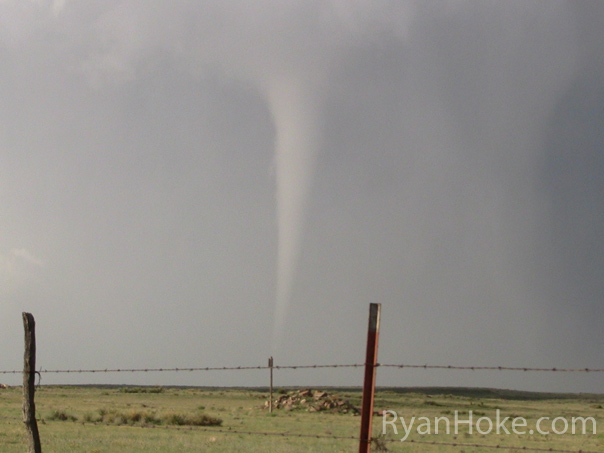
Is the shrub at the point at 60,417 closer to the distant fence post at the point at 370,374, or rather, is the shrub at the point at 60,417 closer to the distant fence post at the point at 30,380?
A: the distant fence post at the point at 30,380

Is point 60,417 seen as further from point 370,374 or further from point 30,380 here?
point 370,374

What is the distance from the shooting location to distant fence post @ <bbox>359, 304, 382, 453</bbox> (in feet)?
27.3

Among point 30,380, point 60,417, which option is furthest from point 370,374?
point 60,417

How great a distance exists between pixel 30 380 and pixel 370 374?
21.1 ft

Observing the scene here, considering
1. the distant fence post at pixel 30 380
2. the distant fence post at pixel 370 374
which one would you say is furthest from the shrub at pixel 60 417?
the distant fence post at pixel 370 374

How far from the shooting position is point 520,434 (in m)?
30.9

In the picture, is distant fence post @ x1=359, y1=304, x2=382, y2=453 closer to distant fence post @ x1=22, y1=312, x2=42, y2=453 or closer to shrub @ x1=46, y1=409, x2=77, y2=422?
distant fence post @ x1=22, y1=312, x2=42, y2=453

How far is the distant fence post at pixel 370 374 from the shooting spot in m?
8.34

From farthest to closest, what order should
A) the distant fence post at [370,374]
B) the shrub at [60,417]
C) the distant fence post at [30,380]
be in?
the shrub at [60,417], the distant fence post at [30,380], the distant fence post at [370,374]

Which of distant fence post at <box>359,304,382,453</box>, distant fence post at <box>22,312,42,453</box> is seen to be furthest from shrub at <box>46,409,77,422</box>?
distant fence post at <box>359,304,382,453</box>

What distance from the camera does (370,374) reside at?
332 inches

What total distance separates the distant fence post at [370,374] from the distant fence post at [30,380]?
6174 millimetres

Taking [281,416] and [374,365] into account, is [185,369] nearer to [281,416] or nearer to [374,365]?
[374,365]

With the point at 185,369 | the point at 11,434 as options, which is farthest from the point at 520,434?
the point at 185,369
